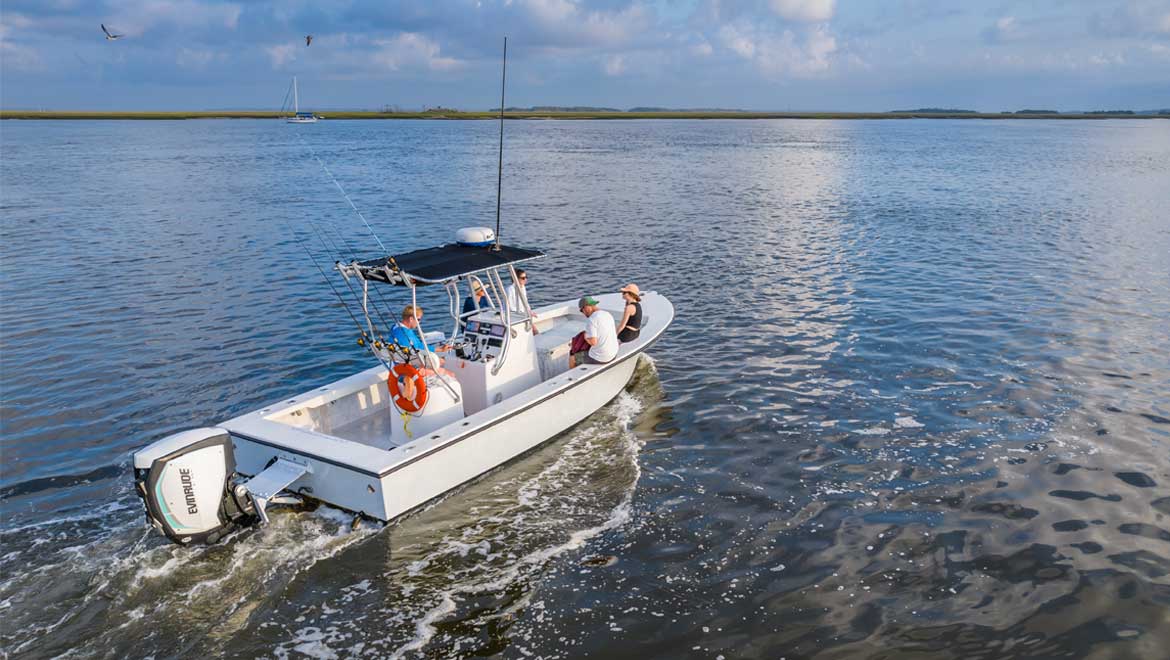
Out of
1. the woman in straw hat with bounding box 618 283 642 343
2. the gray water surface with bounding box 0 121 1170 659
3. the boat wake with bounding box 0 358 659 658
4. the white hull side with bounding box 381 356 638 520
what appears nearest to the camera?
the boat wake with bounding box 0 358 659 658

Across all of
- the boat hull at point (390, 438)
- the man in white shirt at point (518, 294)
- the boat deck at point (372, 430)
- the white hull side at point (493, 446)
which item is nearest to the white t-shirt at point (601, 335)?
the boat hull at point (390, 438)

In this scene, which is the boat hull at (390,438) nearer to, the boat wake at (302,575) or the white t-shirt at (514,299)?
the boat wake at (302,575)

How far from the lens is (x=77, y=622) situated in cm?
629

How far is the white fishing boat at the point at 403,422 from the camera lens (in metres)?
7.00

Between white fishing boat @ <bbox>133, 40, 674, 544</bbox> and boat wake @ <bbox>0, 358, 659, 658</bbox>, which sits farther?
white fishing boat @ <bbox>133, 40, 674, 544</bbox>

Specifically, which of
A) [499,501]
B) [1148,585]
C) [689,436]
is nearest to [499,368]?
[499,501]

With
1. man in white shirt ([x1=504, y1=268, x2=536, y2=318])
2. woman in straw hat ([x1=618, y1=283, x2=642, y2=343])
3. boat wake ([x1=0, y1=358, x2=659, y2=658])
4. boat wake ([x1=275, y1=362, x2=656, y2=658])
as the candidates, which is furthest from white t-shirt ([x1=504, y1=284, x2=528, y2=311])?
boat wake ([x1=0, y1=358, x2=659, y2=658])

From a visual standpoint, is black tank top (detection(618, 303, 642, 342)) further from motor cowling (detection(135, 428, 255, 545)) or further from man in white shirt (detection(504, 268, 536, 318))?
motor cowling (detection(135, 428, 255, 545))

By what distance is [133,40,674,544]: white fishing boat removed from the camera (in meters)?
7.00

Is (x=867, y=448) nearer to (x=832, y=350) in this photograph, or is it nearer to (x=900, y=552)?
(x=900, y=552)

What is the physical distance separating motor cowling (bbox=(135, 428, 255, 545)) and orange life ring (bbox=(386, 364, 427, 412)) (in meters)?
1.93

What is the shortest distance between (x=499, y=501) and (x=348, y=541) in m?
1.64

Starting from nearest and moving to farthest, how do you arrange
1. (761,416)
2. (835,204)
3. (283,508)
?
(283,508), (761,416), (835,204)

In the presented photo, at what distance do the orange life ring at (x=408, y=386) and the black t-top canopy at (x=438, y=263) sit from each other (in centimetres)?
100
